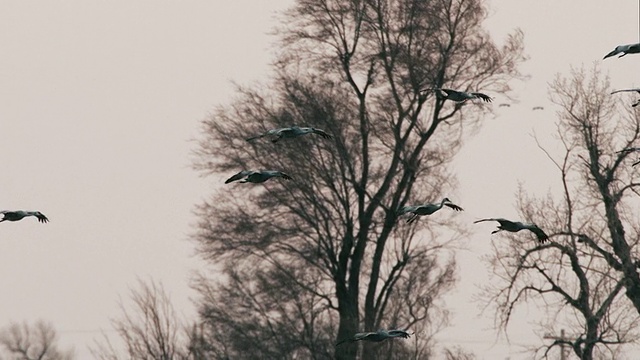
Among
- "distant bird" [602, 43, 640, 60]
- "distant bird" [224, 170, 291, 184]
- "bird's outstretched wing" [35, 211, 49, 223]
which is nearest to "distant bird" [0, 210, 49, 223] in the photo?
"bird's outstretched wing" [35, 211, 49, 223]

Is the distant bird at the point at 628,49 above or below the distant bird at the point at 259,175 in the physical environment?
above

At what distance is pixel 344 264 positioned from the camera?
1420 inches

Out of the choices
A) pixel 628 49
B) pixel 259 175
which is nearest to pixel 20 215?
pixel 259 175

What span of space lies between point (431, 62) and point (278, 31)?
4.18 metres

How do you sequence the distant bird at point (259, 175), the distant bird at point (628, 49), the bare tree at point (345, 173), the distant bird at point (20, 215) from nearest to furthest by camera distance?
the distant bird at point (628, 49) → the distant bird at point (259, 175) → the distant bird at point (20, 215) → the bare tree at point (345, 173)

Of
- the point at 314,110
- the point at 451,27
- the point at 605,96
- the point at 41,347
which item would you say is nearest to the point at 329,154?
the point at 314,110

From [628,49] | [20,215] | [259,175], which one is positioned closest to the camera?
[628,49]

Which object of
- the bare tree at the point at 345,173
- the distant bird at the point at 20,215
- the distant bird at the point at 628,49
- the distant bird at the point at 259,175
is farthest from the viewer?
the bare tree at the point at 345,173

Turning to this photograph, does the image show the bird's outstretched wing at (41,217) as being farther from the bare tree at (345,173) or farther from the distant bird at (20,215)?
the bare tree at (345,173)

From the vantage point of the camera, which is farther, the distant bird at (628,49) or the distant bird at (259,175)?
the distant bird at (259,175)

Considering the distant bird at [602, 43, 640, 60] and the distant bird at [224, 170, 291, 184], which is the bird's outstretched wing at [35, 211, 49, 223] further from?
the distant bird at [602, 43, 640, 60]

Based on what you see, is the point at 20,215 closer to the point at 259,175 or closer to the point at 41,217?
the point at 41,217

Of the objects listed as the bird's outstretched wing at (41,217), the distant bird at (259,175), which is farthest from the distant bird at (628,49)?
the bird's outstretched wing at (41,217)

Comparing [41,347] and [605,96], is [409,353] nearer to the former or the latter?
[605,96]
